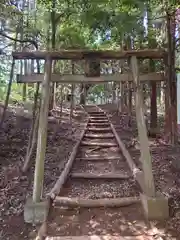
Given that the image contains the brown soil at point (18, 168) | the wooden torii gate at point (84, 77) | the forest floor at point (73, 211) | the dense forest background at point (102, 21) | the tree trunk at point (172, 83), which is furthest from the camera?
the tree trunk at point (172, 83)

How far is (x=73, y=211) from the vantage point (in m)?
4.52

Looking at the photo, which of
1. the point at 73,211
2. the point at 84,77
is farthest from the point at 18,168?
the point at 84,77

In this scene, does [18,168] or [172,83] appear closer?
[18,168]

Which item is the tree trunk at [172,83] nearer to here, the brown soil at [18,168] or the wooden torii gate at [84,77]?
the wooden torii gate at [84,77]

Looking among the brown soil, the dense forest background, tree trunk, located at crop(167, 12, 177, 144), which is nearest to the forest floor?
the brown soil

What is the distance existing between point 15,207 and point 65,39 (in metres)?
7.48

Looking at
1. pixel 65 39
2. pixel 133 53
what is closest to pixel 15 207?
pixel 133 53

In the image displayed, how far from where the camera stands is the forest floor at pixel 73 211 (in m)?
4.00

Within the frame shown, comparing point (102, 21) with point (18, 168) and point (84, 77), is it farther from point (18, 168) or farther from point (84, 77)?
point (18, 168)

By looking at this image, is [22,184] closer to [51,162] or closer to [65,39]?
[51,162]

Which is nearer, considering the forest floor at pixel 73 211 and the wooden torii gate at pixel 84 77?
the forest floor at pixel 73 211

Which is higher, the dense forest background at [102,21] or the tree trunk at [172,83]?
Answer: the dense forest background at [102,21]

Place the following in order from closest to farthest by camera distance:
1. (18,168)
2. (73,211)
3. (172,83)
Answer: (73,211) < (18,168) < (172,83)


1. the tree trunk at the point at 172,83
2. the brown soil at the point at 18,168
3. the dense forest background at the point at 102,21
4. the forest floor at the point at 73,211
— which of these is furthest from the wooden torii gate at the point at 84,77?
the tree trunk at the point at 172,83
